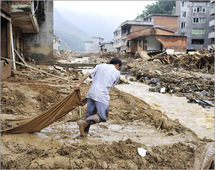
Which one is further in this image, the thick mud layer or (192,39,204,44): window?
(192,39,204,44): window

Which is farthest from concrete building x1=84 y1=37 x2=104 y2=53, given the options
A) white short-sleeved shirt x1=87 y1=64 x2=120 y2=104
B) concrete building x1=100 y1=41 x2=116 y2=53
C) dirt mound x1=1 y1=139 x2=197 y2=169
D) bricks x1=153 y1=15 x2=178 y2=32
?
dirt mound x1=1 y1=139 x2=197 y2=169

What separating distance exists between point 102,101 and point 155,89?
8.48 metres

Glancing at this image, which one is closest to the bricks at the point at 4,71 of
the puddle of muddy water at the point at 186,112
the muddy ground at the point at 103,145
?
the muddy ground at the point at 103,145

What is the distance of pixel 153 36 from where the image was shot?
94.2 ft

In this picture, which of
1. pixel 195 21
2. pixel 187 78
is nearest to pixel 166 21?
pixel 195 21

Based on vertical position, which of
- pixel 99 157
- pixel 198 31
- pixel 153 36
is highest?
pixel 198 31

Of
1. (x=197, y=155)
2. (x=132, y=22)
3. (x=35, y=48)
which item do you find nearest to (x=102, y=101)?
(x=197, y=155)

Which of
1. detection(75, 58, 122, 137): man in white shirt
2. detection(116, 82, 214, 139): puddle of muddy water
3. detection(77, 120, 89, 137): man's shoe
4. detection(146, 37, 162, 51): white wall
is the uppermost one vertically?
detection(146, 37, 162, 51): white wall

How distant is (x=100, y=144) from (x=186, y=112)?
16.9 ft

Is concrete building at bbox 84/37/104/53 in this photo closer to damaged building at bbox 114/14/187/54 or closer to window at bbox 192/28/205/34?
damaged building at bbox 114/14/187/54

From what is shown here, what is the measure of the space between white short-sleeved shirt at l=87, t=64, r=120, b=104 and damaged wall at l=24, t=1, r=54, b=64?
12663mm

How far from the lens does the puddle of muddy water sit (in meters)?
6.05

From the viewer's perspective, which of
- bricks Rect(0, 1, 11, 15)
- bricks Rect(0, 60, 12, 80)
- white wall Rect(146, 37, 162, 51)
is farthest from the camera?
white wall Rect(146, 37, 162, 51)

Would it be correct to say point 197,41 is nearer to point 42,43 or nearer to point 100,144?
point 42,43
